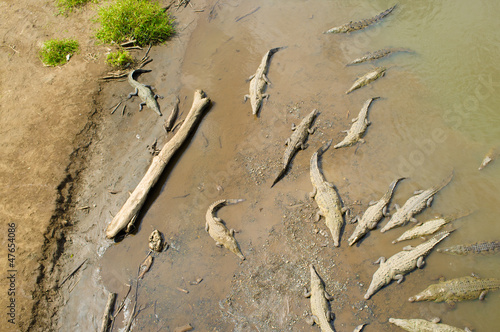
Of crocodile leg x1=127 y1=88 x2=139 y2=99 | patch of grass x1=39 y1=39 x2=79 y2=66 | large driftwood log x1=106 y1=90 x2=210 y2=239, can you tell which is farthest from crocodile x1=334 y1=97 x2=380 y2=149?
patch of grass x1=39 y1=39 x2=79 y2=66

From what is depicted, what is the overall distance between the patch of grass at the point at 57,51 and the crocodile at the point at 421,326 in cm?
1189

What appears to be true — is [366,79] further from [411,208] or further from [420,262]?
[420,262]

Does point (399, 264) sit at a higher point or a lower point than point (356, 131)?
lower

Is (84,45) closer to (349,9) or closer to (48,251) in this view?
(48,251)

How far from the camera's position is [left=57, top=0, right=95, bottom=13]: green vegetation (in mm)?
11233

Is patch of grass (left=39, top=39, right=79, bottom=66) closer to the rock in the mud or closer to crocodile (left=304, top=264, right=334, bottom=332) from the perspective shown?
the rock in the mud

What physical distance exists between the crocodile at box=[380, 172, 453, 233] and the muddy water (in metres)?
0.21

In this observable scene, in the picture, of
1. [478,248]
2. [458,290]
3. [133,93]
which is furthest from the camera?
[133,93]

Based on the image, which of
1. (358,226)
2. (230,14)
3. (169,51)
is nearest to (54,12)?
(169,51)

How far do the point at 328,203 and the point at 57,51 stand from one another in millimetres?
10107

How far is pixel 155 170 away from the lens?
25.1 ft

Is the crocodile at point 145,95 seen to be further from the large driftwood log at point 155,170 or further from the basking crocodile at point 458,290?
the basking crocodile at point 458,290

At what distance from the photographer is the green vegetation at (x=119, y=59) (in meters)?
9.75

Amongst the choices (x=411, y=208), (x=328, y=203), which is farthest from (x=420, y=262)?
(x=328, y=203)
